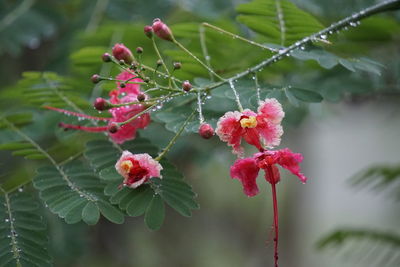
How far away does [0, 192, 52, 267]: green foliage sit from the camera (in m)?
0.92

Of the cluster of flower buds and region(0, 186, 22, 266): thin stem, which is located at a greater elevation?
the cluster of flower buds

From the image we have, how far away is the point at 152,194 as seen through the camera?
3.20 feet

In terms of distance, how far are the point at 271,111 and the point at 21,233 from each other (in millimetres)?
517

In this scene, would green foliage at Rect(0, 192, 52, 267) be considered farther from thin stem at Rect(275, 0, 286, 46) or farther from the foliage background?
thin stem at Rect(275, 0, 286, 46)

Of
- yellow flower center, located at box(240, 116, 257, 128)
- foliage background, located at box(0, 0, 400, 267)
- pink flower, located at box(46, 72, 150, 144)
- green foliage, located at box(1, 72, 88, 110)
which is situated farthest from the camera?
foliage background, located at box(0, 0, 400, 267)

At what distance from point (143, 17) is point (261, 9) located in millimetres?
836

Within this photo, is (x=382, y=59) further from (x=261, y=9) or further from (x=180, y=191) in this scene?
(x=180, y=191)

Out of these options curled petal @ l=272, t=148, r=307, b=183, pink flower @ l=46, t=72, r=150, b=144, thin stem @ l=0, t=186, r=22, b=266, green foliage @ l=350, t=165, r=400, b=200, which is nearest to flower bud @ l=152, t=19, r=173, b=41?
pink flower @ l=46, t=72, r=150, b=144

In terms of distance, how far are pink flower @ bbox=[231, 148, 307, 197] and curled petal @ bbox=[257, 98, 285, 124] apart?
6 centimetres

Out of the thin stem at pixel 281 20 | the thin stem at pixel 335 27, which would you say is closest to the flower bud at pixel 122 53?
the thin stem at pixel 335 27

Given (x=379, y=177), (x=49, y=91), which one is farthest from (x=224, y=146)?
(x=49, y=91)

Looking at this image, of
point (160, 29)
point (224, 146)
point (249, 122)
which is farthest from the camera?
point (224, 146)

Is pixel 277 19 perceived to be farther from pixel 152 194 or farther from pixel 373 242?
pixel 373 242

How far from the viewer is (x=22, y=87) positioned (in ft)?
4.56
